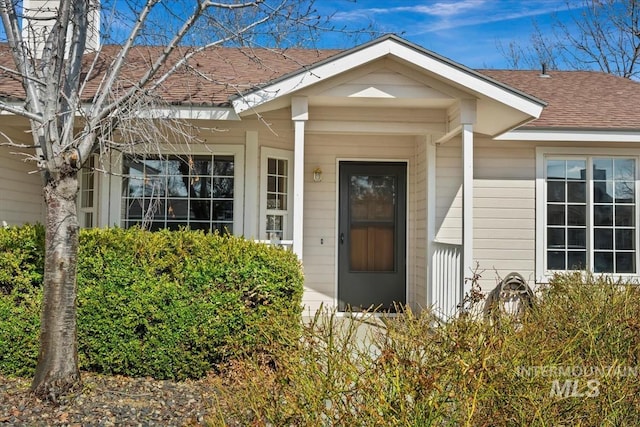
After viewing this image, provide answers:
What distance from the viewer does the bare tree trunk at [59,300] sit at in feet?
13.5

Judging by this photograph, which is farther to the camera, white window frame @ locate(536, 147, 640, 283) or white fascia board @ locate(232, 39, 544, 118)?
white window frame @ locate(536, 147, 640, 283)

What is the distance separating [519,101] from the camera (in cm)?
574

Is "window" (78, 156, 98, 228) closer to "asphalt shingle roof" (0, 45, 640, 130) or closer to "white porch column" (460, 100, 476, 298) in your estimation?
"asphalt shingle roof" (0, 45, 640, 130)

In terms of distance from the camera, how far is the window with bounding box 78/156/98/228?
23.7 ft

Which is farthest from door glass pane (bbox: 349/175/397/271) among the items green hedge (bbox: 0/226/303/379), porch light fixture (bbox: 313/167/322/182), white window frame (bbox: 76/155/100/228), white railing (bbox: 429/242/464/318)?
white window frame (bbox: 76/155/100/228)

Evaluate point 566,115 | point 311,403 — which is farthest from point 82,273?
point 566,115

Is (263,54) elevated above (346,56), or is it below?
above

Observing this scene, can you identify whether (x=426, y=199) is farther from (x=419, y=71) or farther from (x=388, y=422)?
(x=388, y=422)

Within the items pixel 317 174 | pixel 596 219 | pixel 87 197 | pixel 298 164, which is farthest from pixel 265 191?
pixel 596 219

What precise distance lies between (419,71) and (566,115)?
2.81 metres

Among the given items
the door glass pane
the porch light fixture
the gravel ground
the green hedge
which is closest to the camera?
the gravel ground

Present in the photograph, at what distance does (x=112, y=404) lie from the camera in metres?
4.05

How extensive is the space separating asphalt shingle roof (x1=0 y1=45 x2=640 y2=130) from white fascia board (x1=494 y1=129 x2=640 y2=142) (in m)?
0.07

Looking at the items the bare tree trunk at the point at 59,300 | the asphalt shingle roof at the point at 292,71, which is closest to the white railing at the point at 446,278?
the asphalt shingle roof at the point at 292,71
